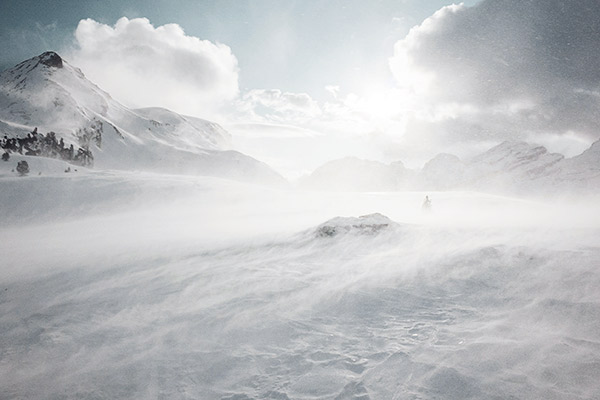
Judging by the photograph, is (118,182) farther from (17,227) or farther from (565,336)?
(565,336)

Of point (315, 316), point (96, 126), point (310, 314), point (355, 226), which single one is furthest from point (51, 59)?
point (315, 316)

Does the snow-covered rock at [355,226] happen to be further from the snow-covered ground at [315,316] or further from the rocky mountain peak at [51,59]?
the rocky mountain peak at [51,59]

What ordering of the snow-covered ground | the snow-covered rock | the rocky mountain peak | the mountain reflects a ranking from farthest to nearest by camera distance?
the rocky mountain peak → the mountain → the snow-covered rock → the snow-covered ground

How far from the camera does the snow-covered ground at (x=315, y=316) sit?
4039 mm

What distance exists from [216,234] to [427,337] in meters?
10.9

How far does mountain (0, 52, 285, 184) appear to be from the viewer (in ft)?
293

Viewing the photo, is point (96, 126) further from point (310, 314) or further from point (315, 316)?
point (315, 316)

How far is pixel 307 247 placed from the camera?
10.4 m

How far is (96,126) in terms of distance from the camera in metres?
105

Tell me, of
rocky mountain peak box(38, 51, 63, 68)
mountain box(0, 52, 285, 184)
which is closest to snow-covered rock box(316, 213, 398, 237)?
mountain box(0, 52, 285, 184)

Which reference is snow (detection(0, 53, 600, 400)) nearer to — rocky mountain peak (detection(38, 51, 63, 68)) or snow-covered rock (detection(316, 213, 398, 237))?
snow-covered rock (detection(316, 213, 398, 237))

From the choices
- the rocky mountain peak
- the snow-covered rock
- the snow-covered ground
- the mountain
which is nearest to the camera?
the snow-covered ground

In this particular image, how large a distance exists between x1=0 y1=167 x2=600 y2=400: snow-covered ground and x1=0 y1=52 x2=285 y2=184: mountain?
88359 millimetres

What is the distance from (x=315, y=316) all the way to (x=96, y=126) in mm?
128693
